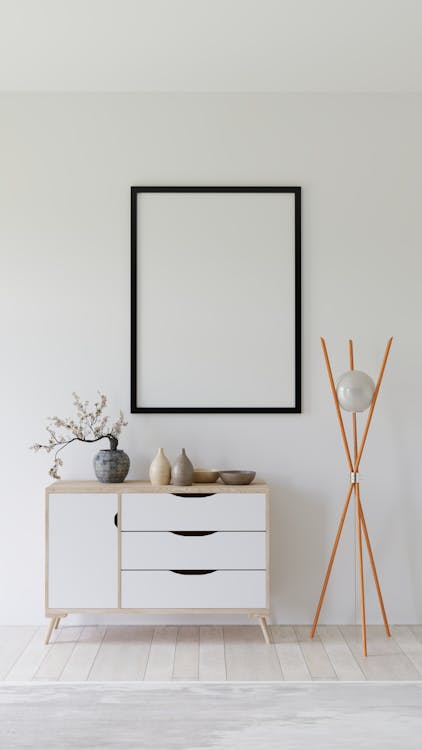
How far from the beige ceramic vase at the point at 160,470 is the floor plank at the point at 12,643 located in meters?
1.02

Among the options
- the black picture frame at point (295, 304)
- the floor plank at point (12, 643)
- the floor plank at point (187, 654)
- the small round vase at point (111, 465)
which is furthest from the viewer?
the black picture frame at point (295, 304)

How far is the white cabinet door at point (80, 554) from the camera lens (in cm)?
383

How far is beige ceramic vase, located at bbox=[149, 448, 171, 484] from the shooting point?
390 cm

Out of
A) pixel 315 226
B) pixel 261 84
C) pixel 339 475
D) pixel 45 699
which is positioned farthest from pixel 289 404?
pixel 45 699

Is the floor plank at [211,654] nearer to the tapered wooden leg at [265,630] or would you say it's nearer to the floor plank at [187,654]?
the floor plank at [187,654]

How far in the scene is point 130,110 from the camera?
13.8 ft

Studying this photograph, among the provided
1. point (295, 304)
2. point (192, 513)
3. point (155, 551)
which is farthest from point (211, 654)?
point (295, 304)

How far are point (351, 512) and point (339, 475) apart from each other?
0.68 feet

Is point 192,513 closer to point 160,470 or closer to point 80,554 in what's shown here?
point 160,470

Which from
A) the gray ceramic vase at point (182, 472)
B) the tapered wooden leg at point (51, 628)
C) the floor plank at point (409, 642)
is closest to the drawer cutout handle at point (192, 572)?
the gray ceramic vase at point (182, 472)

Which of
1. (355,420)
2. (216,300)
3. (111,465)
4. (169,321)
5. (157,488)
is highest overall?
(216,300)

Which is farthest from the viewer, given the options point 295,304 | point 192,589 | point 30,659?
point 295,304

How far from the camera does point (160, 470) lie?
3902 mm

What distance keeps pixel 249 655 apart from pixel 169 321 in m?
1.72
